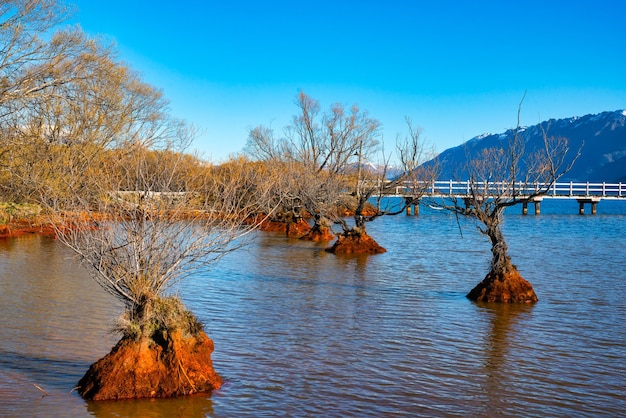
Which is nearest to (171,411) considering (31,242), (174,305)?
(174,305)

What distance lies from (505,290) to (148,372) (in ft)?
31.7

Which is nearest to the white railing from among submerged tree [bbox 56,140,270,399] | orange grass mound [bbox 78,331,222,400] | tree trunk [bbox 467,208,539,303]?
tree trunk [bbox 467,208,539,303]

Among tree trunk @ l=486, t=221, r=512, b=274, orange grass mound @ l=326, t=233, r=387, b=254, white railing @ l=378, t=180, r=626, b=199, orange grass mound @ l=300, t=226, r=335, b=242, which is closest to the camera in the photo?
tree trunk @ l=486, t=221, r=512, b=274

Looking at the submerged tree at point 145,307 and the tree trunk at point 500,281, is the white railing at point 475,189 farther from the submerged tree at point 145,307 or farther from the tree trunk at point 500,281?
the submerged tree at point 145,307

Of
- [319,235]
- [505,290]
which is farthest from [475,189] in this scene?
[319,235]

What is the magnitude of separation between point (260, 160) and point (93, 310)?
1234 inches

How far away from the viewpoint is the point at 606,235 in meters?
39.8

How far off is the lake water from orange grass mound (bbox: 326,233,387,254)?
4216 millimetres

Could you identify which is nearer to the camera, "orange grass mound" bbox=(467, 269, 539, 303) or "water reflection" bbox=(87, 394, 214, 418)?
"water reflection" bbox=(87, 394, 214, 418)

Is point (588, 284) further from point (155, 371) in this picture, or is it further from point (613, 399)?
point (155, 371)

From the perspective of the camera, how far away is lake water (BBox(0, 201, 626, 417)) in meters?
8.09

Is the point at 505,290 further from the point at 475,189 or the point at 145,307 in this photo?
the point at 145,307

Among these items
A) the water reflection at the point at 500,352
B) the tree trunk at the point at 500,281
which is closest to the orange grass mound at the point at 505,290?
the tree trunk at the point at 500,281

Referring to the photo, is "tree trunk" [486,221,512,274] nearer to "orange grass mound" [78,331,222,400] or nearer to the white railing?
the white railing
